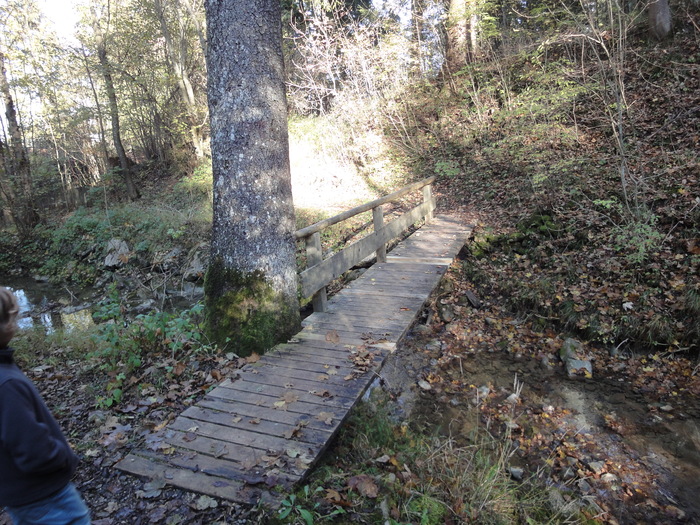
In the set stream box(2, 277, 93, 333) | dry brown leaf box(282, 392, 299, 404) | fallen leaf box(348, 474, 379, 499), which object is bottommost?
stream box(2, 277, 93, 333)

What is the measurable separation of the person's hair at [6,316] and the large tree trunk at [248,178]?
2.74m

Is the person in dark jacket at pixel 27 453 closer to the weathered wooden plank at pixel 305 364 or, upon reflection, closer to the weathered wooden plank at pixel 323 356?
the weathered wooden plank at pixel 305 364

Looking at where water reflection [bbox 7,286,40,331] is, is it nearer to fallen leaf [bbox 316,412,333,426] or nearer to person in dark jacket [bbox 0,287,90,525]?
fallen leaf [bbox 316,412,333,426]

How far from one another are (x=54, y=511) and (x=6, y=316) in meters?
0.90

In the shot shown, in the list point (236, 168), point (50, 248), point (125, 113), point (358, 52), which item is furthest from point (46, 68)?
point (236, 168)

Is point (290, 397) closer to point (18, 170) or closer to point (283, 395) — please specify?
point (283, 395)

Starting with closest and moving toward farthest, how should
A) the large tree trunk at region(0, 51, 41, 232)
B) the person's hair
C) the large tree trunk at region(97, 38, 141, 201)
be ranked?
the person's hair, the large tree trunk at region(97, 38, 141, 201), the large tree trunk at region(0, 51, 41, 232)

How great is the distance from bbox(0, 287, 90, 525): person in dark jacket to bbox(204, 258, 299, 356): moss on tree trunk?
265 centimetres

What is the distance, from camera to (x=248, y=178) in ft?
14.6

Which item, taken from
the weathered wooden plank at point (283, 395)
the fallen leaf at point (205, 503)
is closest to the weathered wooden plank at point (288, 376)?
the weathered wooden plank at point (283, 395)

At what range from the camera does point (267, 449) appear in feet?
9.91

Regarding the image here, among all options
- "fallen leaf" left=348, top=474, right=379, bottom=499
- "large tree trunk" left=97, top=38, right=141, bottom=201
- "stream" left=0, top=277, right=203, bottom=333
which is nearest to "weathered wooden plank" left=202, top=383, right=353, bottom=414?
"fallen leaf" left=348, top=474, right=379, bottom=499

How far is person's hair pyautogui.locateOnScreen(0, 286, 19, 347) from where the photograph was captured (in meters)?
1.79

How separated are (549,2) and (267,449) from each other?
1629 centimetres
